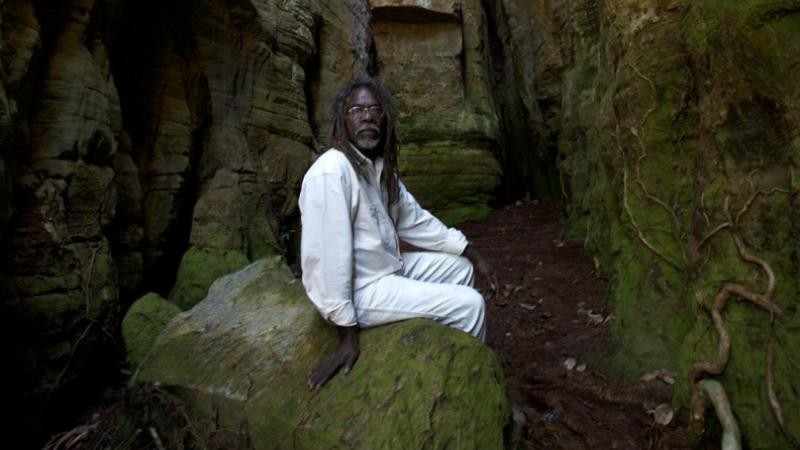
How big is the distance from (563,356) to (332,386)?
265 cm

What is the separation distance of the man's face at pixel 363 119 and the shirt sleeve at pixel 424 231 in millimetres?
501

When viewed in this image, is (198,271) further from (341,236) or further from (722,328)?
(722,328)

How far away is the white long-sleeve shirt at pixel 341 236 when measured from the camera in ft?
7.83

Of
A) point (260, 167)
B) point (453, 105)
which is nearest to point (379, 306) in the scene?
point (260, 167)

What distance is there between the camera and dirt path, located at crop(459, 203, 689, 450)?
314cm

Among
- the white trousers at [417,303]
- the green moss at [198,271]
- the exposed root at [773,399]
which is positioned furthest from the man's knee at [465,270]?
Result: the green moss at [198,271]

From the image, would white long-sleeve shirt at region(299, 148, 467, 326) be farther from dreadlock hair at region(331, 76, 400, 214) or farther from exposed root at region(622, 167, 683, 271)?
exposed root at region(622, 167, 683, 271)

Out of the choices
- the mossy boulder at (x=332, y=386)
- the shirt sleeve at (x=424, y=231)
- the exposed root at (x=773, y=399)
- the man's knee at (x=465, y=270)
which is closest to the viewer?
the mossy boulder at (x=332, y=386)

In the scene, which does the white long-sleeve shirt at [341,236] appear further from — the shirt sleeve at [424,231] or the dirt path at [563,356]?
the dirt path at [563,356]

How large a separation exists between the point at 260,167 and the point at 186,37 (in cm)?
195

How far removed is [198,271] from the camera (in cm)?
604

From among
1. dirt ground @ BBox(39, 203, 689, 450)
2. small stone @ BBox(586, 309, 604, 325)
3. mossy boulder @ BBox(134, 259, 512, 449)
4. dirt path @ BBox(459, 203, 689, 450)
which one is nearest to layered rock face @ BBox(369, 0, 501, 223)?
dirt path @ BBox(459, 203, 689, 450)

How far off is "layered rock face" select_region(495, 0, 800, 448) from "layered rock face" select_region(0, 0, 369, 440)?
14.8 feet

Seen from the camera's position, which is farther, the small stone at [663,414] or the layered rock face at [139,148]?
the layered rock face at [139,148]
